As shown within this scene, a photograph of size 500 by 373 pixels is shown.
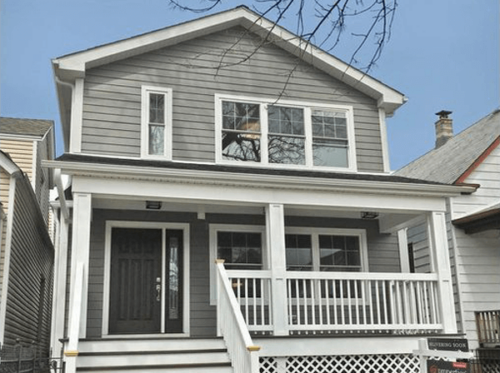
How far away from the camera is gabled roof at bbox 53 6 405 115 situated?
33.7ft

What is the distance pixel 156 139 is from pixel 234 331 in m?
4.30

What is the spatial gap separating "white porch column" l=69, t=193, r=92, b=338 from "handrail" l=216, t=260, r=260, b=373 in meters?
1.88

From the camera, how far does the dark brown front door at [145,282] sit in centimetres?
980

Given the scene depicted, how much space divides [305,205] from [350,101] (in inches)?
134

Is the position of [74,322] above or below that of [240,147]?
below

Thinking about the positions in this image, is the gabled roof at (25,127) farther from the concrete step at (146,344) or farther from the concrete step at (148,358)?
the concrete step at (148,358)

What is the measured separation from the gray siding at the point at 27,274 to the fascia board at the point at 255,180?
288 cm

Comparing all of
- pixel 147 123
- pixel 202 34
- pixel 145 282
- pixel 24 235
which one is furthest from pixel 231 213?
pixel 24 235

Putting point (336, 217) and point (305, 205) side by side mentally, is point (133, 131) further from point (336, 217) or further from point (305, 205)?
point (336, 217)

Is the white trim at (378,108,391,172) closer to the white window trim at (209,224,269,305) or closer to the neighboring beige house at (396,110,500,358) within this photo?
the neighboring beige house at (396,110,500,358)

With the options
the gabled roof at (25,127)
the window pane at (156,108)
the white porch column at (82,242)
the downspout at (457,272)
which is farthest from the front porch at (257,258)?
the gabled roof at (25,127)

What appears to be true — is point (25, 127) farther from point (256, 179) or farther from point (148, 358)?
point (148, 358)

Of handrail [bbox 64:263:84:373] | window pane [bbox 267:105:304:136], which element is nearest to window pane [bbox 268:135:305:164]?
window pane [bbox 267:105:304:136]

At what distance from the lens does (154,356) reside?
743 centimetres
